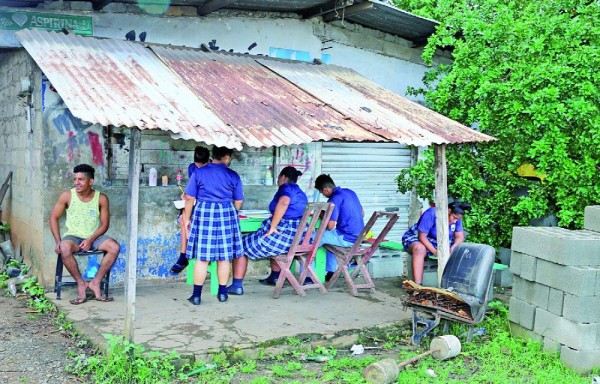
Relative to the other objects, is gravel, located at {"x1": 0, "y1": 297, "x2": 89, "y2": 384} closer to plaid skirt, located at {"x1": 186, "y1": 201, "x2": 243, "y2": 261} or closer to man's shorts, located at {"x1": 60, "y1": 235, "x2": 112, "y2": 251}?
man's shorts, located at {"x1": 60, "y1": 235, "x2": 112, "y2": 251}

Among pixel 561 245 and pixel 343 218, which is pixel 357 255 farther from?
pixel 561 245

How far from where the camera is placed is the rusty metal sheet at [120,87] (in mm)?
4875

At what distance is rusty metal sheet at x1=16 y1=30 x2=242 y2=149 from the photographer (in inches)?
192

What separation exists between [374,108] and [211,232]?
2.21m

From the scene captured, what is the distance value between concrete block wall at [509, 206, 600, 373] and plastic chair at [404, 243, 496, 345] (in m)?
0.43

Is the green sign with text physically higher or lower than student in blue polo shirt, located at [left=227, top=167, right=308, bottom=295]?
higher

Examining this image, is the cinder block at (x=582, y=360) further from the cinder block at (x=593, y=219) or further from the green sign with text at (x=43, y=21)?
the green sign with text at (x=43, y=21)

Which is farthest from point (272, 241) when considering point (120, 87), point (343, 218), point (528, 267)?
point (528, 267)

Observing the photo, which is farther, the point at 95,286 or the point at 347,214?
the point at 347,214

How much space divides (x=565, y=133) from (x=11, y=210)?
7.16 m

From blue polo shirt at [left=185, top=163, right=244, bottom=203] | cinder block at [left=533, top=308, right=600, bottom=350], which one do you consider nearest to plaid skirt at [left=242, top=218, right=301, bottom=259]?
blue polo shirt at [left=185, top=163, right=244, bottom=203]

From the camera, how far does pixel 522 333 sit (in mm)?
6016

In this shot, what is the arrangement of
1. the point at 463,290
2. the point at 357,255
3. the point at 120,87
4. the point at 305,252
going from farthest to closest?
the point at 357,255 < the point at 305,252 < the point at 463,290 < the point at 120,87

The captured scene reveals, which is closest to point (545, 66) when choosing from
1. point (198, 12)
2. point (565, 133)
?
point (565, 133)
